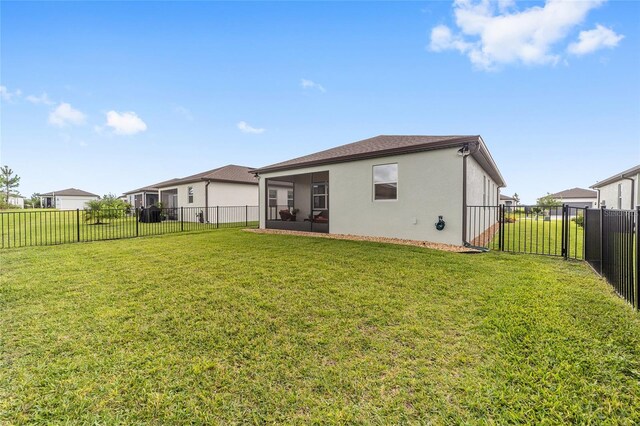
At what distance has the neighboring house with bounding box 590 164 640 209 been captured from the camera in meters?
13.9

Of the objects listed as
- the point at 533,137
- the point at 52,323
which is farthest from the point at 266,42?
the point at 533,137

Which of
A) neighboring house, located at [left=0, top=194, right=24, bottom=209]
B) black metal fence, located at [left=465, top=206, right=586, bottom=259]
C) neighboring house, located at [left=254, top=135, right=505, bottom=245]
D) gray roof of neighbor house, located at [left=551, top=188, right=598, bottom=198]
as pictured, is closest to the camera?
black metal fence, located at [left=465, top=206, right=586, bottom=259]

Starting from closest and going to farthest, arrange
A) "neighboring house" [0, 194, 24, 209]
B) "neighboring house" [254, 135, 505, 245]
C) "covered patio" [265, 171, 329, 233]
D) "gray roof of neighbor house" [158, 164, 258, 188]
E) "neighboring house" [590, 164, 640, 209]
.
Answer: "neighboring house" [254, 135, 505, 245] → "covered patio" [265, 171, 329, 233] → "neighboring house" [590, 164, 640, 209] → "gray roof of neighbor house" [158, 164, 258, 188] → "neighboring house" [0, 194, 24, 209]

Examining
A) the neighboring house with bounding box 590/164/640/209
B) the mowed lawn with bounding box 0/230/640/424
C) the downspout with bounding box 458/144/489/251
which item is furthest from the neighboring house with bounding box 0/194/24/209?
the neighboring house with bounding box 590/164/640/209

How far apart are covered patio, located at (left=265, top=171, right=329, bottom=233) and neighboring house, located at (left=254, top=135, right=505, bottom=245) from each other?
144mm

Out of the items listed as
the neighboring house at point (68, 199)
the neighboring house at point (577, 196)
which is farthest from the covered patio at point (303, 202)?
the neighboring house at point (577, 196)

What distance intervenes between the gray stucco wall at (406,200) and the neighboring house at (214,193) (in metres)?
8.53

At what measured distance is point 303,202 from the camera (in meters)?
16.5

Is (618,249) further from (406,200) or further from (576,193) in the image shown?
(576,193)

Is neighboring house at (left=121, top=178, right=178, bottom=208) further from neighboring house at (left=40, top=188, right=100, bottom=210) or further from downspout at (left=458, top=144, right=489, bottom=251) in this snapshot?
downspout at (left=458, top=144, right=489, bottom=251)

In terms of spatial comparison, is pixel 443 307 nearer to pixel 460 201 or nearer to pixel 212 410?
pixel 212 410

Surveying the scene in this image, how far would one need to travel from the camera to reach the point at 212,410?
6.19 ft

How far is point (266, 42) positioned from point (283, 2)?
2400 mm

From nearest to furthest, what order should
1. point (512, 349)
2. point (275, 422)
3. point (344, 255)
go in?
point (275, 422) → point (512, 349) → point (344, 255)
